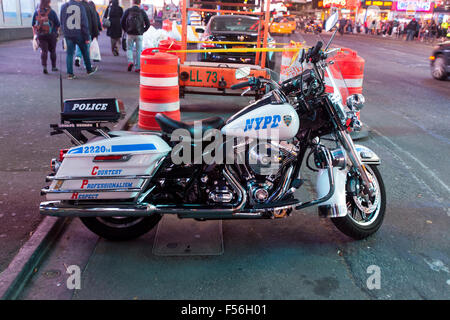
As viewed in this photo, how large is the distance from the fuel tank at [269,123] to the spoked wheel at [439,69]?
12928 millimetres

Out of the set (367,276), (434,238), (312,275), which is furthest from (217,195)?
(434,238)

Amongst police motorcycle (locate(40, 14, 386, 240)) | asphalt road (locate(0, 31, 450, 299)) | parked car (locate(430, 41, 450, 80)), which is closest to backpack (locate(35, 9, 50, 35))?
asphalt road (locate(0, 31, 450, 299))

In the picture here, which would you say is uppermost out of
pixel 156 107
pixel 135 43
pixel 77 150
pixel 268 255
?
pixel 135 43

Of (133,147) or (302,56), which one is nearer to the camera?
(133,147)

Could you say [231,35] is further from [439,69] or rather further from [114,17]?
[439,69]

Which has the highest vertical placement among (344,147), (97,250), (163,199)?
(344,147)

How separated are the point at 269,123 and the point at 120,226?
1585 millimetres

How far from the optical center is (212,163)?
11.2 feet

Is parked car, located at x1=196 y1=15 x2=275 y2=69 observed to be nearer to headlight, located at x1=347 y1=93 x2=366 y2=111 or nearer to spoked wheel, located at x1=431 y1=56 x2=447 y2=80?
spoked wheel, located at x1=431 y1=56 x2=447 y2=80

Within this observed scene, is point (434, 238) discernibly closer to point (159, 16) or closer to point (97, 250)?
point (97, 250)

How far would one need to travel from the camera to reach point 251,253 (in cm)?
360

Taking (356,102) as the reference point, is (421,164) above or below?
below

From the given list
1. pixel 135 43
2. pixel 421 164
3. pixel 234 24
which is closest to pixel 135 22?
pixel 135 43

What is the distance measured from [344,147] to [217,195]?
1.17 m
